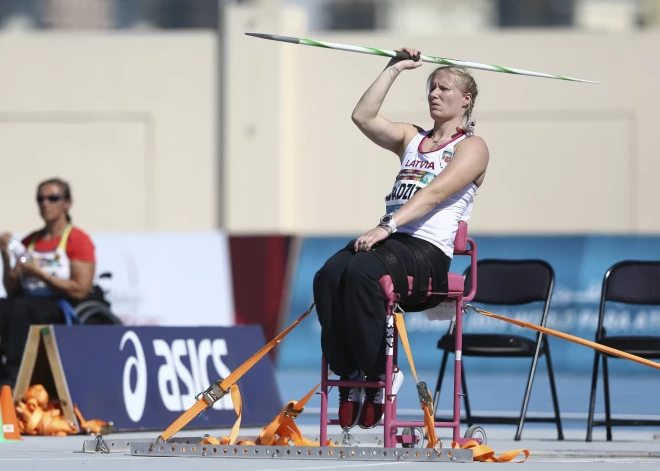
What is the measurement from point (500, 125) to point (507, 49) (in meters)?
1.10

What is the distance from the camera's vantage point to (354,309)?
5.40 metres

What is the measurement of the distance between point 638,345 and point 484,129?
42.0 feet

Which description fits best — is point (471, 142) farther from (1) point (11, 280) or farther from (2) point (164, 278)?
(2) point (164, 278)

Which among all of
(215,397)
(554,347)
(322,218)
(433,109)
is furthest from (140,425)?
(322,218)

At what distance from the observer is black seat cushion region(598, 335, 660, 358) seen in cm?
754

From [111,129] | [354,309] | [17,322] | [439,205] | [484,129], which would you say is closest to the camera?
[354,309]

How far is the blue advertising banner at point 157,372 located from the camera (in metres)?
7.82

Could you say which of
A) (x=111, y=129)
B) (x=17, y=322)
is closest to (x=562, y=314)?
(x=17, y=322)

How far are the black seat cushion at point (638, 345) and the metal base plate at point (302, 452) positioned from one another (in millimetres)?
2449

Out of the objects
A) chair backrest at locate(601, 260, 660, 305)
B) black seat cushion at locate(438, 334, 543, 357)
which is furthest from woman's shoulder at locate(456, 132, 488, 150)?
chair backrest at locate(601, 260, 660, 305)

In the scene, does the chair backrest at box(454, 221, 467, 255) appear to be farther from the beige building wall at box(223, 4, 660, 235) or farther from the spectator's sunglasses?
the beige building wall at box(223, 4, 660, 235)

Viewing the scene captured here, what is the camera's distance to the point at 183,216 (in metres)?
20.7

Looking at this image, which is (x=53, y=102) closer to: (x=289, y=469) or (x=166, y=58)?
(x=166, y=58)

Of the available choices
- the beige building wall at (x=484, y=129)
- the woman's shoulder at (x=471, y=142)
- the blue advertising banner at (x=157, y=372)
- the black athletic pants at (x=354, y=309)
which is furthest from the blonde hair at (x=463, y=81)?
the beige building wall at (x=484, y=129)
